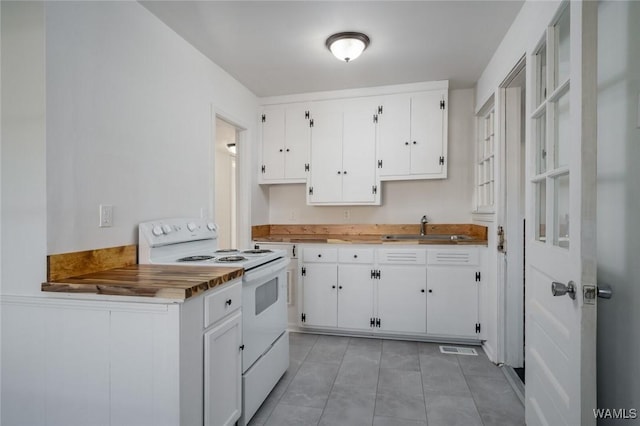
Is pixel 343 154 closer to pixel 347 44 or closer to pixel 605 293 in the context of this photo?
pixel 347 44

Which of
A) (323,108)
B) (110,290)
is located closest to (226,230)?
(323,108)

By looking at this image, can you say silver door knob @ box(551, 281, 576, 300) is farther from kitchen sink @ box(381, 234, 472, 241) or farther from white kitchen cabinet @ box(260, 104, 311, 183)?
white kitchen cabinet @ box(260, 104, 311, 183)

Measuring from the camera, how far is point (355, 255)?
308 centimetres

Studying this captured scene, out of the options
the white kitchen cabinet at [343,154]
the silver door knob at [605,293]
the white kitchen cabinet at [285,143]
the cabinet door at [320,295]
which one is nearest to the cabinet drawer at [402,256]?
the cabinet door at [320,295]

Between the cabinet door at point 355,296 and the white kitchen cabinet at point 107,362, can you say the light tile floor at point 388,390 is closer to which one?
the cabinet door at point 355,296

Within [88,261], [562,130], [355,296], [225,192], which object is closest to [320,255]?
[355,296]

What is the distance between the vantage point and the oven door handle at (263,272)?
183cm

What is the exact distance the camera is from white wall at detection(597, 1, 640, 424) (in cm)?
109

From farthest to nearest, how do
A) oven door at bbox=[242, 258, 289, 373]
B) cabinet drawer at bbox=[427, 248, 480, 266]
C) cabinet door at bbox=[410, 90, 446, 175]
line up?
cabinet door at bbox=[410, 90, 446, 175] → cabinet drawer at bbox=[427, 248, 480, 266] → oven door at bbox=[242, 258, 289, 373]

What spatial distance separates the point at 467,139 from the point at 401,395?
2477 millimetres

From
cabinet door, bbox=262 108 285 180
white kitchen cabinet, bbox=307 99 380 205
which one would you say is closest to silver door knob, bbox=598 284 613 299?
white kitchen cabinet, bbox=307 99 380 205

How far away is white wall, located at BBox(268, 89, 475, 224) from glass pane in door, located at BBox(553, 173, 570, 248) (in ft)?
6.83

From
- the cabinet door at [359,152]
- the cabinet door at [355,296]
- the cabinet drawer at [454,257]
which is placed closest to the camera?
the cabinet drawer at [454,257]

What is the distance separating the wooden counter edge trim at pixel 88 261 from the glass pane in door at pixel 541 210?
2092 millimetres
